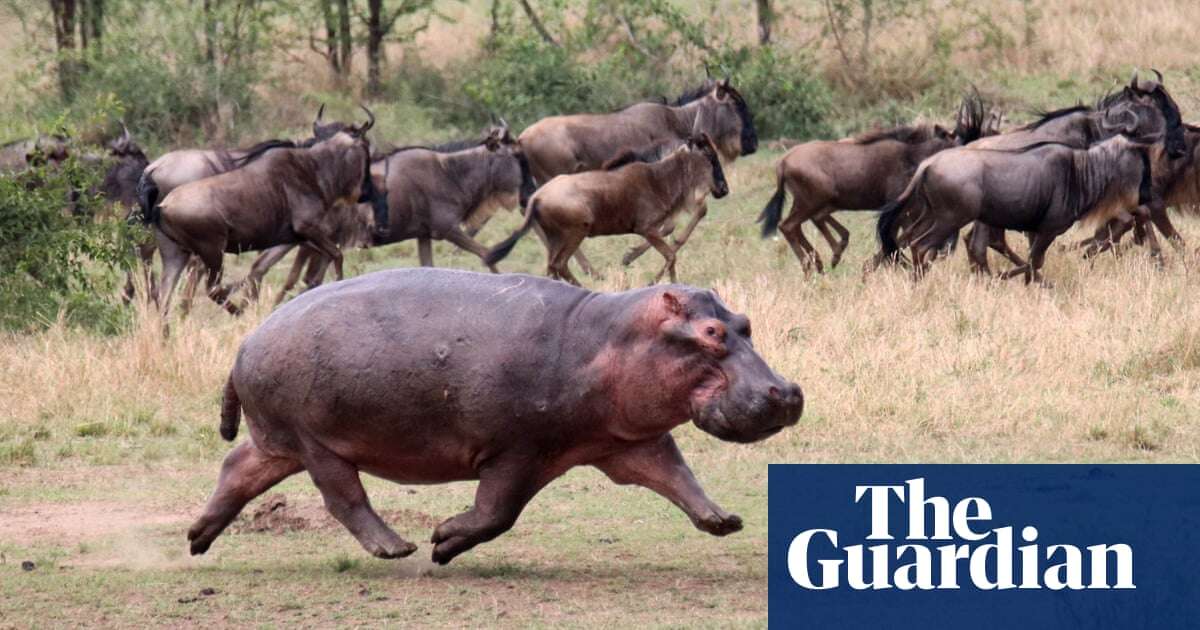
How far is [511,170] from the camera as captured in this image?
59.8 ft

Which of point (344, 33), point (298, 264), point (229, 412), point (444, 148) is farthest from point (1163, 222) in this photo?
point (344, 33)

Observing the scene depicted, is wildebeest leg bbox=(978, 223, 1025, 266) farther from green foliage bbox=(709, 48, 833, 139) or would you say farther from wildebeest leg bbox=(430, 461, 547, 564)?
wildebeest leg bbox=(430, 461, 547, 564)

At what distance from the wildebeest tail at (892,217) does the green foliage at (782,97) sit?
796cm

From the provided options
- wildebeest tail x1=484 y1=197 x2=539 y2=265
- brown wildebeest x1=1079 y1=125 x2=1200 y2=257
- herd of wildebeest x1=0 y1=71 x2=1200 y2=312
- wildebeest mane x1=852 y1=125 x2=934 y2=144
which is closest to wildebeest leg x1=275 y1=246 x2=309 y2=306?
herd of wildebeest x1=0 y1=71 x2=1200 y2=312

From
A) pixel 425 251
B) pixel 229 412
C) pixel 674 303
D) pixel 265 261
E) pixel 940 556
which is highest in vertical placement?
pixel 674 303

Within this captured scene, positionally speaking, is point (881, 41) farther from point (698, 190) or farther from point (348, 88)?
point (698, 190)

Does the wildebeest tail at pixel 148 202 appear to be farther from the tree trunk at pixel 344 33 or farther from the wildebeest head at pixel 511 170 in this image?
the tree trunk at pixel 344 33

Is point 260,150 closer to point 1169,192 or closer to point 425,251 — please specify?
point 425,251

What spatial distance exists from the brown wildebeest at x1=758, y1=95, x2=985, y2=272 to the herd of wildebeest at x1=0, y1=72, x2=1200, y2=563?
0.02m

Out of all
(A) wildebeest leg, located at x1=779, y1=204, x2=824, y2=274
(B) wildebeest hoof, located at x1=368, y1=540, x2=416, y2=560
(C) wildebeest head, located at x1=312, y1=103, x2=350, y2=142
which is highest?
(B) wildebeest hoof, located at x1=368, y1=540, x2=416, y2=560

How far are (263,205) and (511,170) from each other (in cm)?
362

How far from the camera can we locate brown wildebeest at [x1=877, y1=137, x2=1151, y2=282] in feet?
48.7

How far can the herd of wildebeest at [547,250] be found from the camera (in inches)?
256

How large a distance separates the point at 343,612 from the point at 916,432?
168 inches
